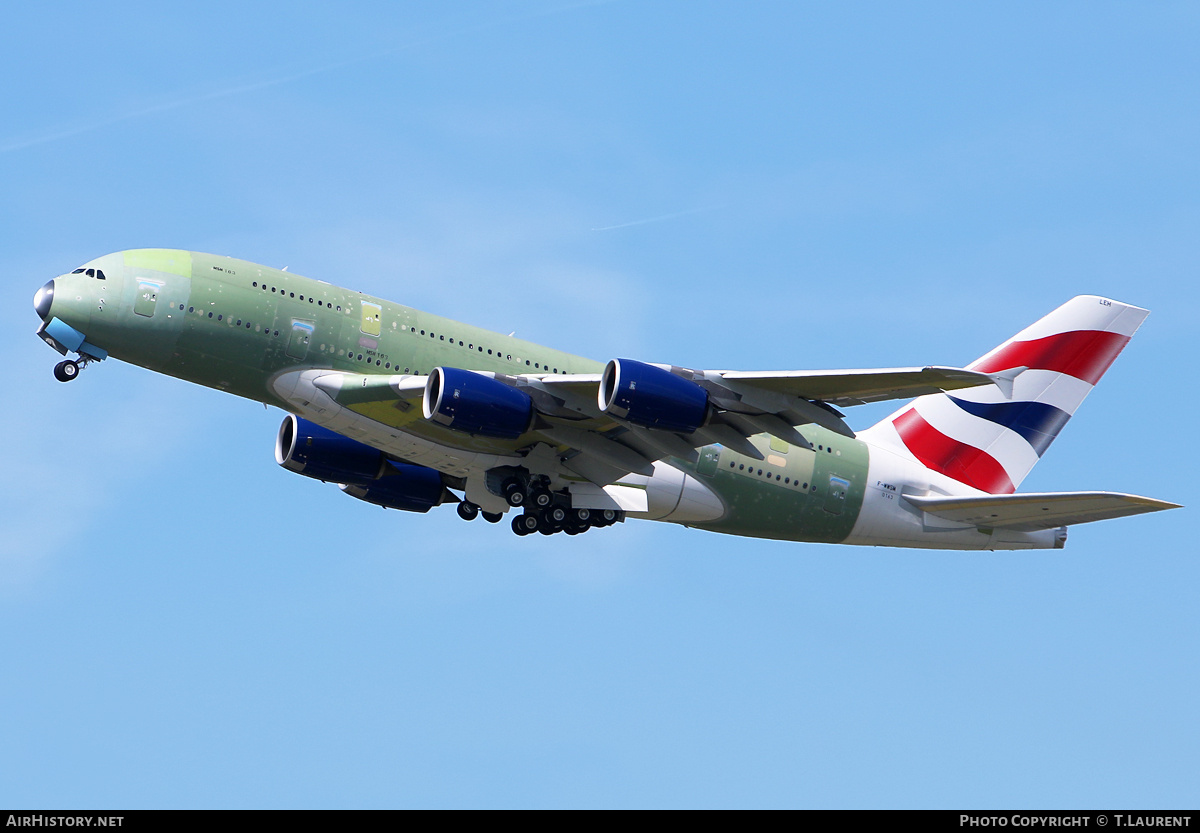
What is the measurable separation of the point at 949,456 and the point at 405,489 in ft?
50.0

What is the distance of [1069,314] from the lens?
42375 mm

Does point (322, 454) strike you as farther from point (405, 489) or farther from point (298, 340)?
point (298, 340)

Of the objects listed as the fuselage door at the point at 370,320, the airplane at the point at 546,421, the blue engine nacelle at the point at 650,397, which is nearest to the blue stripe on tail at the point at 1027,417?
the airplane at the point at 546,421

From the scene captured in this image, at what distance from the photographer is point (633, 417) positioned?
3039cm

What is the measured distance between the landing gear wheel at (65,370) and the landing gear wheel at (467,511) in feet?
34.1

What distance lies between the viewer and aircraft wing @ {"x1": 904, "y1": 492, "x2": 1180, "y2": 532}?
33.1 meters

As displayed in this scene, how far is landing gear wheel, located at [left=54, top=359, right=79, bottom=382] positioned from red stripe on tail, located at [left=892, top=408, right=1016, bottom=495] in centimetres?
2201

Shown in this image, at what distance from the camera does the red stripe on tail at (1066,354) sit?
138 feet

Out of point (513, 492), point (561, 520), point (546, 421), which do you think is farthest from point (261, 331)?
point (561, 520)
